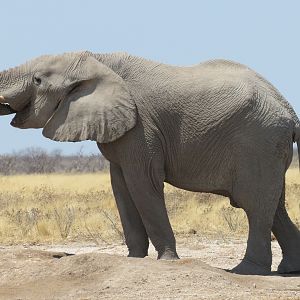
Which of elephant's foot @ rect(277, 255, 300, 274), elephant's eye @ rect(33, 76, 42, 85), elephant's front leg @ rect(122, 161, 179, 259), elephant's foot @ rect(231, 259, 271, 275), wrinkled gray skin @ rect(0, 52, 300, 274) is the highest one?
elephant's eye @ rect(33, 76, 42, 85)

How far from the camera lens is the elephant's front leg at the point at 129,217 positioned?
12992 millimetres

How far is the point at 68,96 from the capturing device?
1270cm

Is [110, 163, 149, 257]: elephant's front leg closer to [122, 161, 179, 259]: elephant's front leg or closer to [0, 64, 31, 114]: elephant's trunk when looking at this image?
[122, 161, 179, 259]: elephant's front leg

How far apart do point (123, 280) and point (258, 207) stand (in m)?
2.29

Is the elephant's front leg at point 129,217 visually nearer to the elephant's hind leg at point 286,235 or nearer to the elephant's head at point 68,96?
the elephant's head at point 68,96

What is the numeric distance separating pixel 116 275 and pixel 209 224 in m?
8.53

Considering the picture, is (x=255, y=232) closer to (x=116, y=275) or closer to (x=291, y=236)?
(x=291, y=236)

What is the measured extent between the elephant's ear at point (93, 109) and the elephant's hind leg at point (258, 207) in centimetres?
143

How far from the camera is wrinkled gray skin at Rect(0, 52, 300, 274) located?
1248 centimetres

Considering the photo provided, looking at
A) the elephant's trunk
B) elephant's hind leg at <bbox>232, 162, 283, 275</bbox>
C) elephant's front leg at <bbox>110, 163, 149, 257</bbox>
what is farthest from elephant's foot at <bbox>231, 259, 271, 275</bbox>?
the elephant's trunk

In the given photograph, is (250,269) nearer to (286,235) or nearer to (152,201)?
(286,235)

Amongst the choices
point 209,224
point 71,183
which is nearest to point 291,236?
point 209,224

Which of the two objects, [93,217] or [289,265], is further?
[93,217]

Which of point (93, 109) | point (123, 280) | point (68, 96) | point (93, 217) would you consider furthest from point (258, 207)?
point (93, 217)
